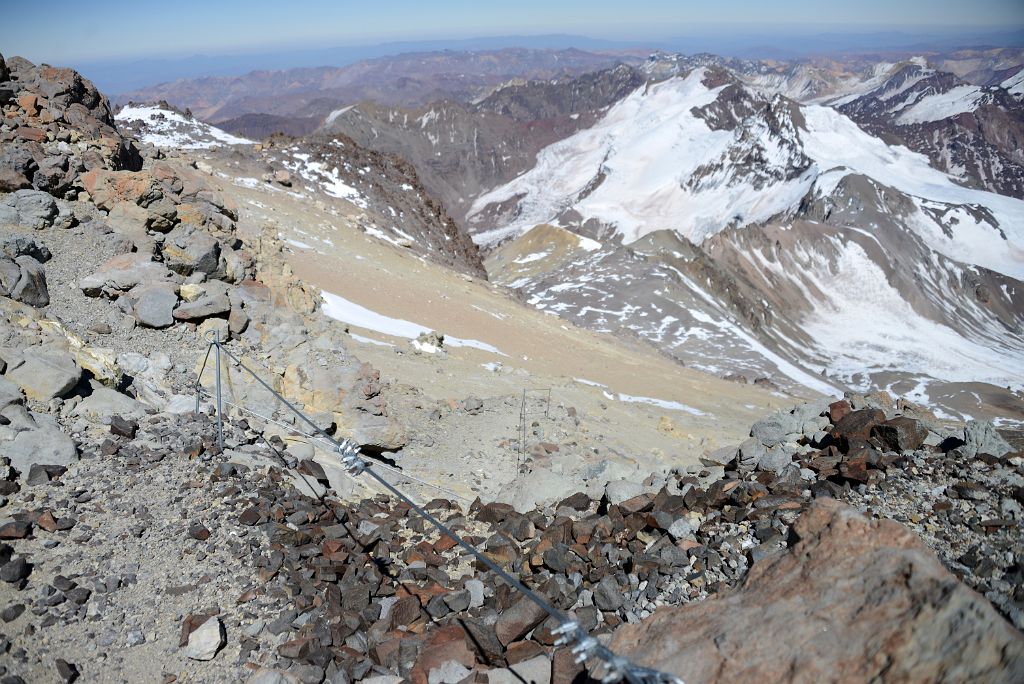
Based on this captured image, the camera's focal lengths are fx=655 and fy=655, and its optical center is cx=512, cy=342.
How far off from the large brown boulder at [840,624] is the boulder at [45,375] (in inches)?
241

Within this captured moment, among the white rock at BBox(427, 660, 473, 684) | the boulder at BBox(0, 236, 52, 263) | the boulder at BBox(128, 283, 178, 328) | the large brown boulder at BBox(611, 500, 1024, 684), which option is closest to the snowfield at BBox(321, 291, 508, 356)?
the boulder at BBox(128, 283, 178, 328)

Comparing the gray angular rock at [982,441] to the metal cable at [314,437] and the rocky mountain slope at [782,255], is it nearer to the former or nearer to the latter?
the metal cable at [314,437]

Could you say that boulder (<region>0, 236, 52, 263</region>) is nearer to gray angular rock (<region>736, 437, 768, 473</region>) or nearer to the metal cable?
the metal cable

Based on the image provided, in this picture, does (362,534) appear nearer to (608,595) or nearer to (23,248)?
(608,595)

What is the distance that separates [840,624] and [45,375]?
7427 mm

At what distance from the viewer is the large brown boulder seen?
10.2 ft

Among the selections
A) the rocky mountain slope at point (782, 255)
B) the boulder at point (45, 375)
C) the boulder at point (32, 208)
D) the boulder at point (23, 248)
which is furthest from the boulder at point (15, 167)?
the rocky mountain slope at point (782, 255)

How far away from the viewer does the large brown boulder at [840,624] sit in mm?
3109

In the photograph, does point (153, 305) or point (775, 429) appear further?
point (775, 429)

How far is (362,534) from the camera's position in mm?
6508

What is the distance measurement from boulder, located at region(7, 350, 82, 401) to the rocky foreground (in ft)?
0.07

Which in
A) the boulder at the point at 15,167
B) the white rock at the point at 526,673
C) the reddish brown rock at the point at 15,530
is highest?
the boulder at the point at 15,167

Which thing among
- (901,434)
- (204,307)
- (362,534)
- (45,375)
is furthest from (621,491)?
(204,307)

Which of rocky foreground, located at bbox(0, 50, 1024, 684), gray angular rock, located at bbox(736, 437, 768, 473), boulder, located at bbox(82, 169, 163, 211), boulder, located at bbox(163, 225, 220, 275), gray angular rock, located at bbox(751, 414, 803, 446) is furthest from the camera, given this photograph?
boulder, located at bbox(82, 169, 163, 211)
